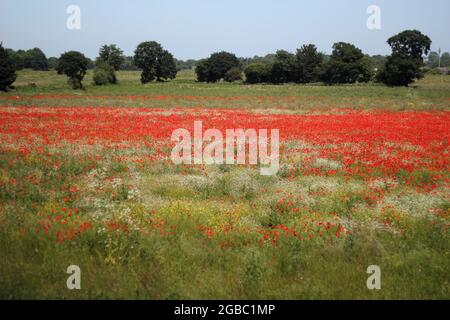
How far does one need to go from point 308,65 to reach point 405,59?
2534cm

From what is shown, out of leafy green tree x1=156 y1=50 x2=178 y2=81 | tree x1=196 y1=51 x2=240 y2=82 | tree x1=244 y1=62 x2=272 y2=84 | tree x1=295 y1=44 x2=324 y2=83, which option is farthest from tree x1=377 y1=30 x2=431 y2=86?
leafy green tree x1=156 y1=50 x2=178 y2=81

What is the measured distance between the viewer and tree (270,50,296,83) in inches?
3543

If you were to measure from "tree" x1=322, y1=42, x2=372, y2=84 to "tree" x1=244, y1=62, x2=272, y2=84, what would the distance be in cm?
1542

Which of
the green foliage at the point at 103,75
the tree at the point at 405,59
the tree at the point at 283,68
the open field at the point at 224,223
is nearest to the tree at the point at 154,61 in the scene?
the green foliage at the point at 103,75

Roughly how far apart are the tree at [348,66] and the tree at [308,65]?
5.15 metres

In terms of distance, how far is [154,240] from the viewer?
735 centimetres

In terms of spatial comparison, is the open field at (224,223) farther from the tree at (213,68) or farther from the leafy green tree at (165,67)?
the tree at (213,68)

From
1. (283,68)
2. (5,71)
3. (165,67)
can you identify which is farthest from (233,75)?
(5,71)

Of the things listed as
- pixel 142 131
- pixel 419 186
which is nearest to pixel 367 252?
pixel 419 186

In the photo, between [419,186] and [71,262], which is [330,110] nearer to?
[419,186]

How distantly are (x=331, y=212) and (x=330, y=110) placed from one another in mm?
27433

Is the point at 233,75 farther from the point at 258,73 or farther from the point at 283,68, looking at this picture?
the point at 283,68

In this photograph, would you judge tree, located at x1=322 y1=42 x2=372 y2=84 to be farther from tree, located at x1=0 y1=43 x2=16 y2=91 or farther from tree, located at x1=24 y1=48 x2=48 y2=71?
tree, located at x1=24 y1=48 x2=48 y2=71
